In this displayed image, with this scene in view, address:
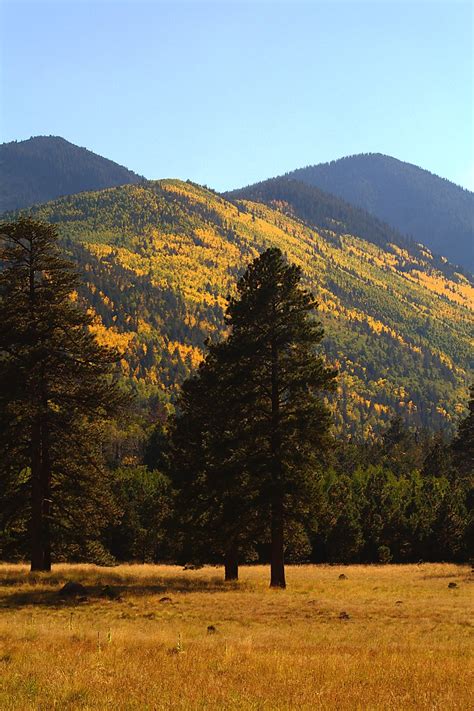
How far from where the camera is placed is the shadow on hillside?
22.5 meters

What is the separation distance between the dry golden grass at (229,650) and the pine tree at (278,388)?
13.3 feet

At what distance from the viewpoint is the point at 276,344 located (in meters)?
30.8

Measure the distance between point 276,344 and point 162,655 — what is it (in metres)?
18.7

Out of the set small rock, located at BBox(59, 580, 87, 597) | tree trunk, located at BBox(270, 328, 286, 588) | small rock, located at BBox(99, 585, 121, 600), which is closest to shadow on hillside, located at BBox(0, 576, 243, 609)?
small rock, located at BBox(99, 585, 121, 600)

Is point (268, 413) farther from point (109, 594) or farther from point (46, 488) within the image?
point (109, 594)

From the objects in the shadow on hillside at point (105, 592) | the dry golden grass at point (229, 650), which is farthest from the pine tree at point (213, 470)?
the dry golden grass at point (229, 650)

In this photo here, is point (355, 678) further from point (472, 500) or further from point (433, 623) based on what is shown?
point (472, 500)

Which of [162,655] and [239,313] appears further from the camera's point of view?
[239,313]

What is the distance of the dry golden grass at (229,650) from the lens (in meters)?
10.6

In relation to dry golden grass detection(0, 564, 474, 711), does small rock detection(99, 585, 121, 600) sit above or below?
below

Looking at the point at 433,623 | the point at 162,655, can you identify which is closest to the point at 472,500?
the point at 433,623

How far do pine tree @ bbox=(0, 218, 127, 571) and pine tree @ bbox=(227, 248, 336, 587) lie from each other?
6.14 metres

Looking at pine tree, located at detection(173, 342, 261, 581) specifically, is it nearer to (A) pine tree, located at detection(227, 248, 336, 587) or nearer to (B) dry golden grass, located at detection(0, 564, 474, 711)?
(A) pine tree, located at detection(227, 248, 336, 587)

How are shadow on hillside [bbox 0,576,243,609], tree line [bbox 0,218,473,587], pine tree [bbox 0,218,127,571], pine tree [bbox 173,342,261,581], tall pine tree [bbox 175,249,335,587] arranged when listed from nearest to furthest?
shadow on hillside [bbox 0,576,243,609], pine tree [bbox 0,218,127,571], tree line [bbox 0,218,473,587], tall pine tree [bbox 175,249,335,587], pine tree [bbox 173,342,261,581]
